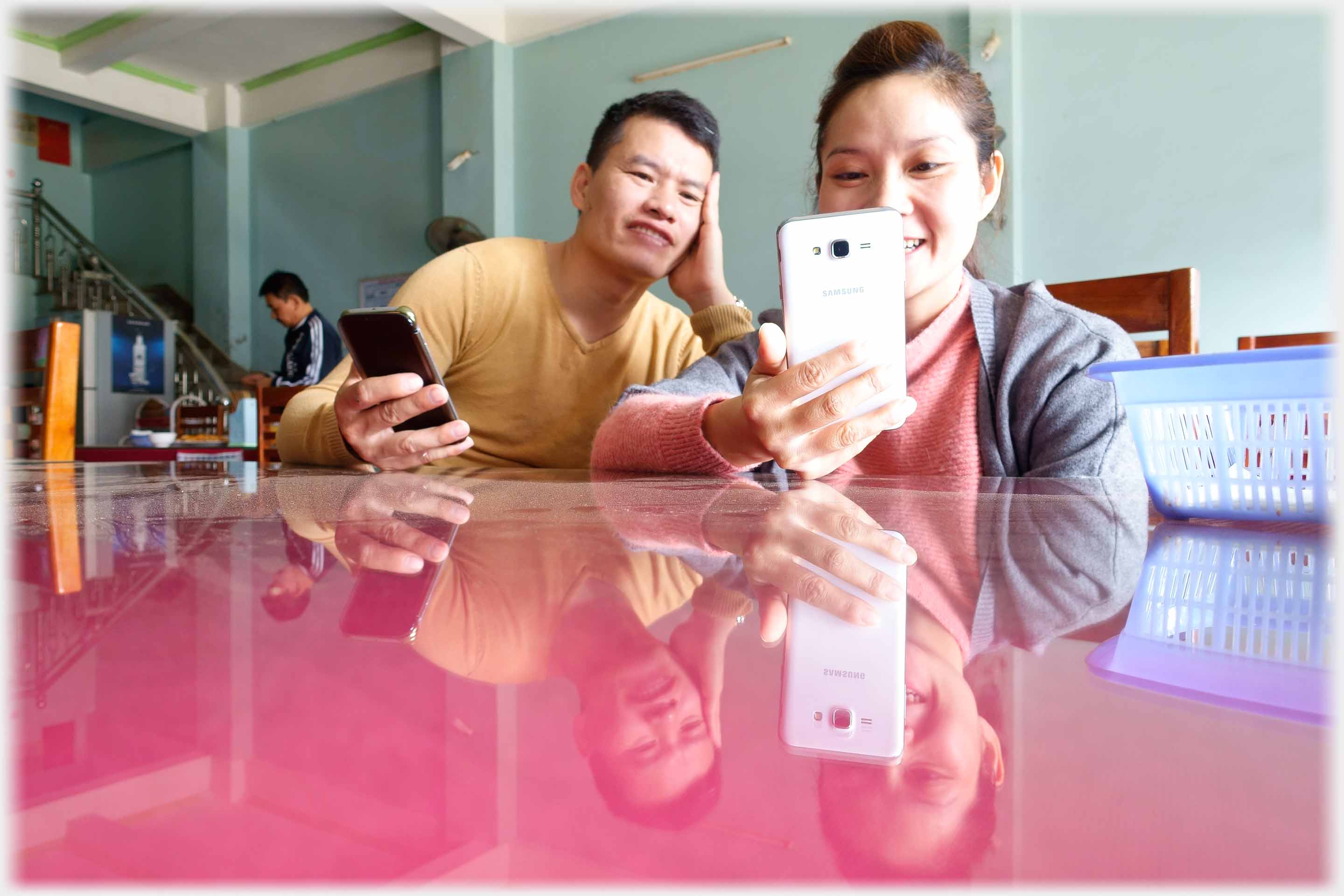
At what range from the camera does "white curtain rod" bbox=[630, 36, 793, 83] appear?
3.41 meters

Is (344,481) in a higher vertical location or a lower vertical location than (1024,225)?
lower

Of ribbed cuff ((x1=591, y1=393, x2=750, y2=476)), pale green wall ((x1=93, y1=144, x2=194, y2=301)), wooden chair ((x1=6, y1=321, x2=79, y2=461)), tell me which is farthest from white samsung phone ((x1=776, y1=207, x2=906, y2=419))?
pale green wall ((x1=93, y1=144, x2=194, y2=301))

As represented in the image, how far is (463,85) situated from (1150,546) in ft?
14.3

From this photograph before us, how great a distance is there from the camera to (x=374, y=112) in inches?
182

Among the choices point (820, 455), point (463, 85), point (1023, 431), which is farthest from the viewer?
point (463, 85)

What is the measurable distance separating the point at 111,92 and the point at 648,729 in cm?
617

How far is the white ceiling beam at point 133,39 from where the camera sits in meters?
4.06

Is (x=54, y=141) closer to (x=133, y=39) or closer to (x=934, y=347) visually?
(x=133, y=39)

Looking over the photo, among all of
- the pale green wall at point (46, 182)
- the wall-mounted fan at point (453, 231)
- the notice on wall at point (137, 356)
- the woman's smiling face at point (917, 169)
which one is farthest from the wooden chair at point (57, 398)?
the pale green wall at point (46, 182)

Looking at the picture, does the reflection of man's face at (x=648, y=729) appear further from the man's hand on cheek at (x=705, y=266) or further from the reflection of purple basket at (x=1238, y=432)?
the man's hand on cheek at (x=705, y=266)

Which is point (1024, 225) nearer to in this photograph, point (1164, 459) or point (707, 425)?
point (707, 425)

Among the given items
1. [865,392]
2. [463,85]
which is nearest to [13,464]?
[865,392]

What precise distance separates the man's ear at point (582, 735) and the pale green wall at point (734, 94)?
3.17 metres

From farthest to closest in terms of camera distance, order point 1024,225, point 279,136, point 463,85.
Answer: point 279,136, point 463,85, point 1024,225
